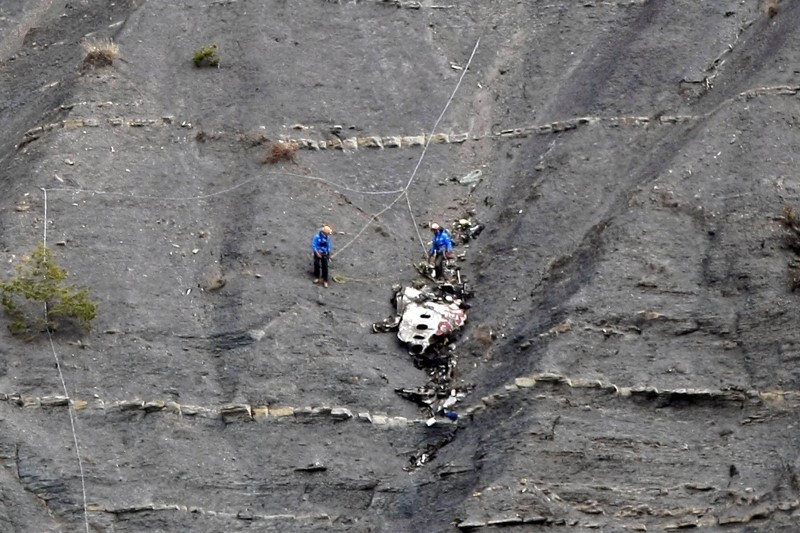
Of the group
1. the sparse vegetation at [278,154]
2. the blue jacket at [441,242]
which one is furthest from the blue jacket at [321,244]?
the sparse vegetation at [278,154]

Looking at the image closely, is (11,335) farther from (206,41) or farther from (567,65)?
(567,65)

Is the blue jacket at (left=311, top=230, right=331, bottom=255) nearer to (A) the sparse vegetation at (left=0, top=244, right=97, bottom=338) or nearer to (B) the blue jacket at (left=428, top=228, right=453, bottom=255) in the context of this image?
(B) the blue jacket at (left=428, top=228, right=453, bottom=255)

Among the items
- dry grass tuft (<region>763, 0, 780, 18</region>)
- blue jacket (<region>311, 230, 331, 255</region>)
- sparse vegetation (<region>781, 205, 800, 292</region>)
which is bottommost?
blue jacket (<region>311, 230, 331, 255</region>)

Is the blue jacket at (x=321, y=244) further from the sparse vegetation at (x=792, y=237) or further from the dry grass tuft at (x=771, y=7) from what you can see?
the dry grass tuft at (x=771, y=7)

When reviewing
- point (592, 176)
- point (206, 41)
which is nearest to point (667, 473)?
point (592, 176)

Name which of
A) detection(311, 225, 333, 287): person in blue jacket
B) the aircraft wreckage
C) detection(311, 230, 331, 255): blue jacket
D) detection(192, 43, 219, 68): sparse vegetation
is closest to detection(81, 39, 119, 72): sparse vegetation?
detection(192, 43, 219, 68): sparse vegetation

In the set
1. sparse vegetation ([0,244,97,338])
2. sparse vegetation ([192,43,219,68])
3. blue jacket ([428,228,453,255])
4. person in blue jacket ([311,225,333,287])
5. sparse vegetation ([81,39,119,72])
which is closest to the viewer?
sparse vegetation ([0,244,97,338])
